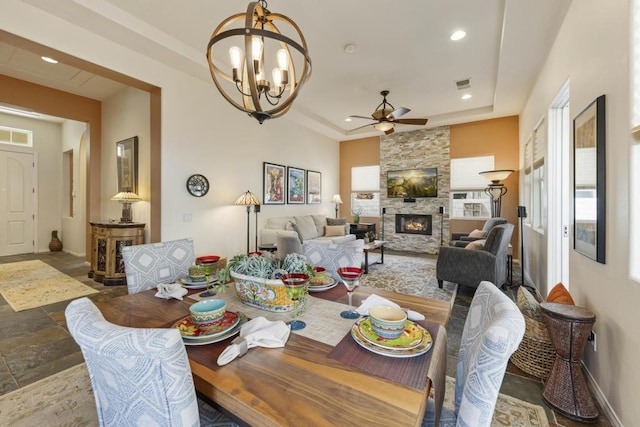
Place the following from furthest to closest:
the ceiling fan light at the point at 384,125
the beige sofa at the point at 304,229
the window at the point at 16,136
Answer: the window at the point at 16,136
the beige sofa at the point at 304,229
the ceiling fan light at the point at 384,125

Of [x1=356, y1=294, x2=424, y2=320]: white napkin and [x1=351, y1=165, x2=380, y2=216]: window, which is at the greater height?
[x1=351, y1=165, x2=380, y2=216]: window

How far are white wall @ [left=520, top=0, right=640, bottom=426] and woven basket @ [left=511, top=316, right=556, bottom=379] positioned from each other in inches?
9.5

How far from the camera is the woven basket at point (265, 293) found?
1301 mm

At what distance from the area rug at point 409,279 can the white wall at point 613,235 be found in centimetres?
176

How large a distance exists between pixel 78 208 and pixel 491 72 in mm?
8585

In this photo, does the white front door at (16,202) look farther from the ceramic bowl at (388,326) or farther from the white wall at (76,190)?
the ceramic bowl at (388,326)

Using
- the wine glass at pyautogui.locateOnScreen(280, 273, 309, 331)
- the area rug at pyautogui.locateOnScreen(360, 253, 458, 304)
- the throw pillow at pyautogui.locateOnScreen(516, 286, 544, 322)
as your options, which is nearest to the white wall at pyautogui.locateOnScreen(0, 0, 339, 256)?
the area rug at pyautogui.locateOnScreen(360, 253, 458, 304)

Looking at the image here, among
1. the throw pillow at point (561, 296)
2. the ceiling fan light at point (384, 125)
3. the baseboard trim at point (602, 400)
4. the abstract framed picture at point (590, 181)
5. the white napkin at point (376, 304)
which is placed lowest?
the baseboard trim at point (602, 400)

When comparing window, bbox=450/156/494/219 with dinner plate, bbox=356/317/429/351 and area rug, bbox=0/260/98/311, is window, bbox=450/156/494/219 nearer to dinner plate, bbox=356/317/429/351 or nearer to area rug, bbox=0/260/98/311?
dinner plate, bbox=356/317/429/351

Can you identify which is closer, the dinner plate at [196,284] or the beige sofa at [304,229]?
the dinner plate at [196,284]

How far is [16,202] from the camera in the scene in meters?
6.22

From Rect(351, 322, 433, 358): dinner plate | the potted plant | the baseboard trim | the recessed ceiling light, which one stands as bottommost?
the baseboard trim

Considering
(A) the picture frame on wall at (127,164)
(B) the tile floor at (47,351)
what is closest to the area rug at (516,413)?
(B) the tile floor at (47,351)

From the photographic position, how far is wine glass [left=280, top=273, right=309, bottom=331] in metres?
1.22
